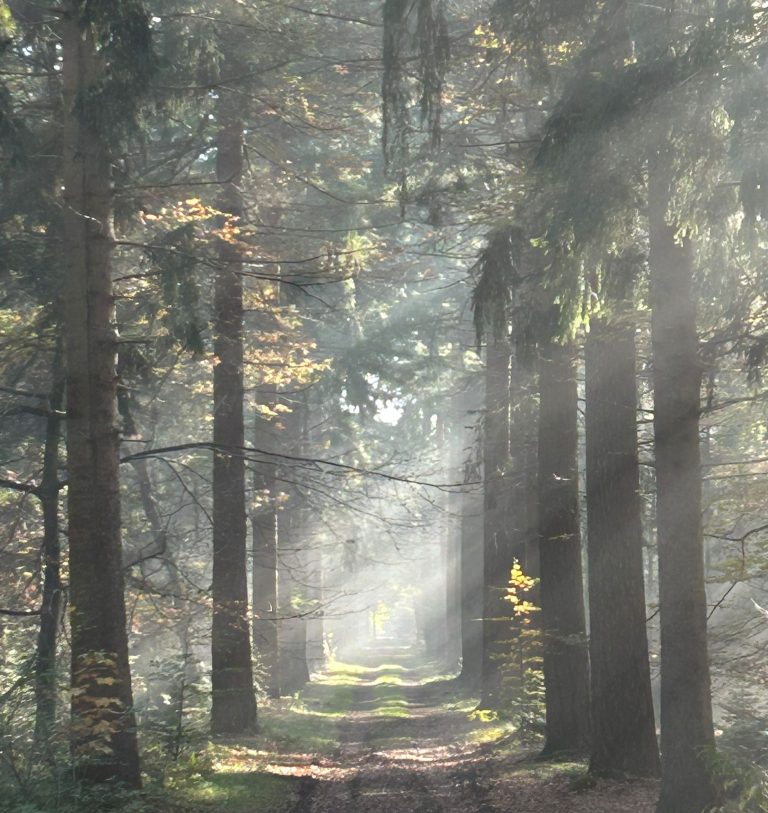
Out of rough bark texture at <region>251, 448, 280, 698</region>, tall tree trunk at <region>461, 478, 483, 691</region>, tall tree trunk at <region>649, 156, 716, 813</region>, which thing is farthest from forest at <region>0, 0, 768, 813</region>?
tall tree trunk at <region>461, 478, 483, 691</region>

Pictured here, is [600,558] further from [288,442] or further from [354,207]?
[288,442]

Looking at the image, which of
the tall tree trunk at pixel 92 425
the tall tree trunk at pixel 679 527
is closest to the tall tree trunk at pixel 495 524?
the tall tree trunk at pixel 679 527

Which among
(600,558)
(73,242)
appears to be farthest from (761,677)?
(73,242)

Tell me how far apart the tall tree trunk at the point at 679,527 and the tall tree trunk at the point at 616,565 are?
170cm

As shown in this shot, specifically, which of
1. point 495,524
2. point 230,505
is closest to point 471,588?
point 495,524

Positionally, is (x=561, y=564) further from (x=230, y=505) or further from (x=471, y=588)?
(x=471, y=588)

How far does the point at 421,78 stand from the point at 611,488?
17.4ft

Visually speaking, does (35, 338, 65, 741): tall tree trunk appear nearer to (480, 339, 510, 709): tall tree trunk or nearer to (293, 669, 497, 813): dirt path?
(293, 669, 497, 813): dirt path

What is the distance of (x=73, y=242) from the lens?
10000 millimetres

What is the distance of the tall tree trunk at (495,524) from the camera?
60.0ft

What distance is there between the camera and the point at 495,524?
65.8 ft

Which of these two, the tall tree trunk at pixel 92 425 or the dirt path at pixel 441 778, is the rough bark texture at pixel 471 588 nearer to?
the dirt path at pixel 441 778

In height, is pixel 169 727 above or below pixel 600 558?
below

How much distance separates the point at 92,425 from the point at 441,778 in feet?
22.0
